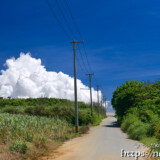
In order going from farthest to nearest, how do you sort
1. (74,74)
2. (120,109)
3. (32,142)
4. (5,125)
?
(120,109), (74,74), (5,125), (32,142)

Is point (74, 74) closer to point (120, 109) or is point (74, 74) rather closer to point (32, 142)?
point (32, 142)

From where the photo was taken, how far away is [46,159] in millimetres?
10844

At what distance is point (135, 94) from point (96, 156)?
87.9 ft

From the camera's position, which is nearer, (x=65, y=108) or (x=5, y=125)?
(x=5, y=125)

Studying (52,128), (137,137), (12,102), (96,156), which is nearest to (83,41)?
(52,128)

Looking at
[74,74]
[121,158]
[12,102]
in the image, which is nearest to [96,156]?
[121,158]

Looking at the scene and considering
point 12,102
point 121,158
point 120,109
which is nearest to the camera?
point 121,158

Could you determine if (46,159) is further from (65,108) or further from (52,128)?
(65,108)

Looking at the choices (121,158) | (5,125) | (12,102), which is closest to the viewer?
(121,158)

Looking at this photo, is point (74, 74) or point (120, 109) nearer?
point (74, 74)

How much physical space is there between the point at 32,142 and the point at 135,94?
84.6 ft

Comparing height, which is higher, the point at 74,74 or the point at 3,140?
the point at 74,74

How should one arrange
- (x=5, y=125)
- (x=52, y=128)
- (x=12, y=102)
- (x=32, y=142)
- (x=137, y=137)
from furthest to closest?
(x=12, y=102), (x=52, y=128), (x=137, y=137), (x=5, y=125), (x=32, y=142)

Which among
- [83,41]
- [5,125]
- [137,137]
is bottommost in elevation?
[137,137]
